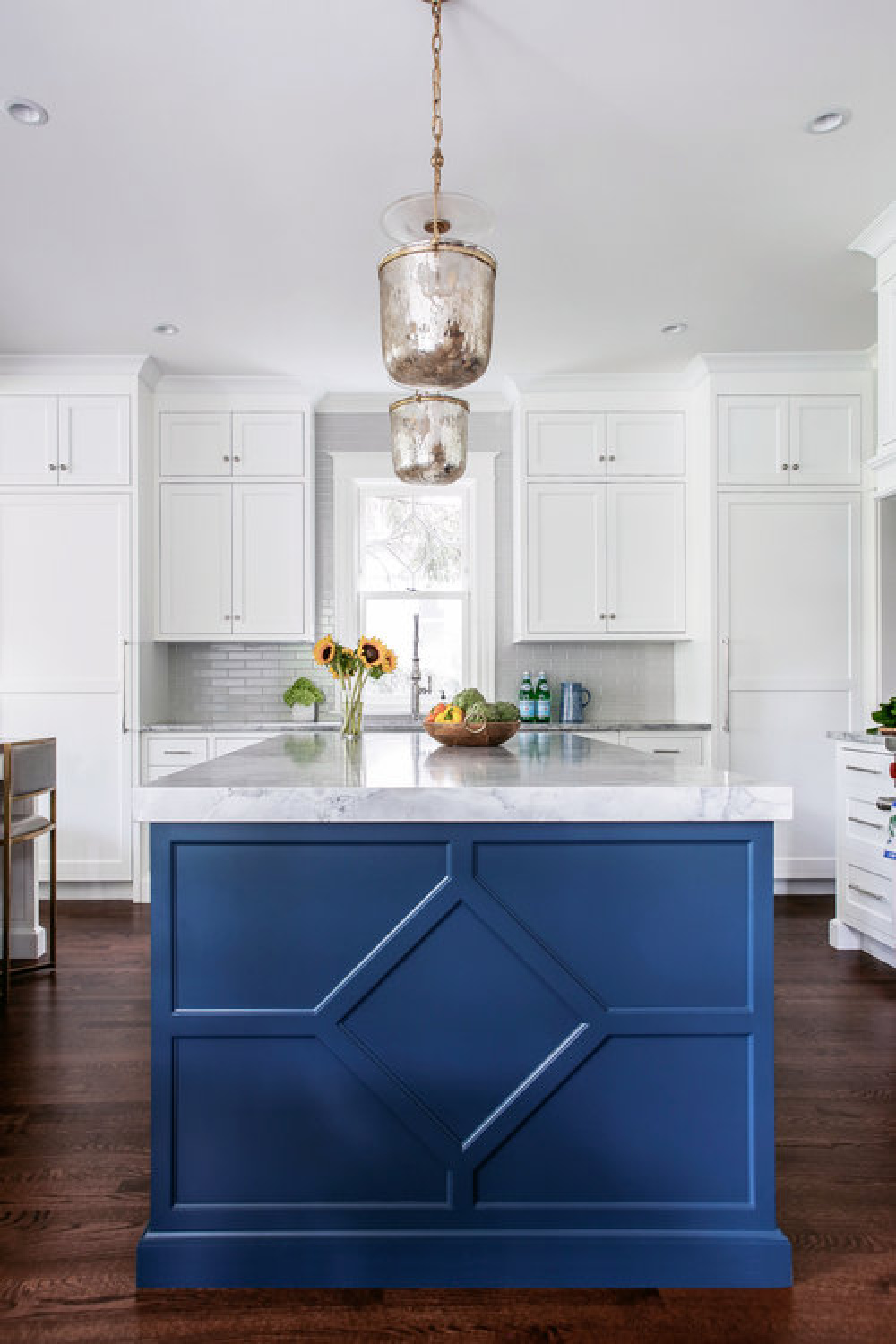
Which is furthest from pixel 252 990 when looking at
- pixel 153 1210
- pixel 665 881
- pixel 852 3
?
pixel 852 3

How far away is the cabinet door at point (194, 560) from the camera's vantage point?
505 centimetres

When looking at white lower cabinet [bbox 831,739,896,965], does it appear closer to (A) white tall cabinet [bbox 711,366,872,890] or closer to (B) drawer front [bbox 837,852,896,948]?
(B) drawer front [bbox 837,852,896,948]

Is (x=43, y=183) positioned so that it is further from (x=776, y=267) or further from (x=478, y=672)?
(x=478, y=672)

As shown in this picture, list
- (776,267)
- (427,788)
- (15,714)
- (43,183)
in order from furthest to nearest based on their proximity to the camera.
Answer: (15,714), (776,267), (43,183), (427,788)

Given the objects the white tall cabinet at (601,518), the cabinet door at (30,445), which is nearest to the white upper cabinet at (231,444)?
the cabinet door at (30,445)

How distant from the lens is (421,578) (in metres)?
5.47

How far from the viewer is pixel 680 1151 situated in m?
1.74

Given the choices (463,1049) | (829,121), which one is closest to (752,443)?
(829,121)

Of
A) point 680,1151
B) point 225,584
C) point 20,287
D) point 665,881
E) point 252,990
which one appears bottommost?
point 680,1151

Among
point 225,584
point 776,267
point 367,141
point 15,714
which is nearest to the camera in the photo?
point 367,141

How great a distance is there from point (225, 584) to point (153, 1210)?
12.3ft

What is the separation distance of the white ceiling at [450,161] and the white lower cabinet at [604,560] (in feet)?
2.89

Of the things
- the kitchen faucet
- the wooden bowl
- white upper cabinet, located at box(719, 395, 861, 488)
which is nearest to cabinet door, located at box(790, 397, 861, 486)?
white upper cabinet, located at box(719, 395, 861, 488)

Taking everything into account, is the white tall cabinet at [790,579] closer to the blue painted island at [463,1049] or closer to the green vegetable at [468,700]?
the green vegetable at [468,700]
